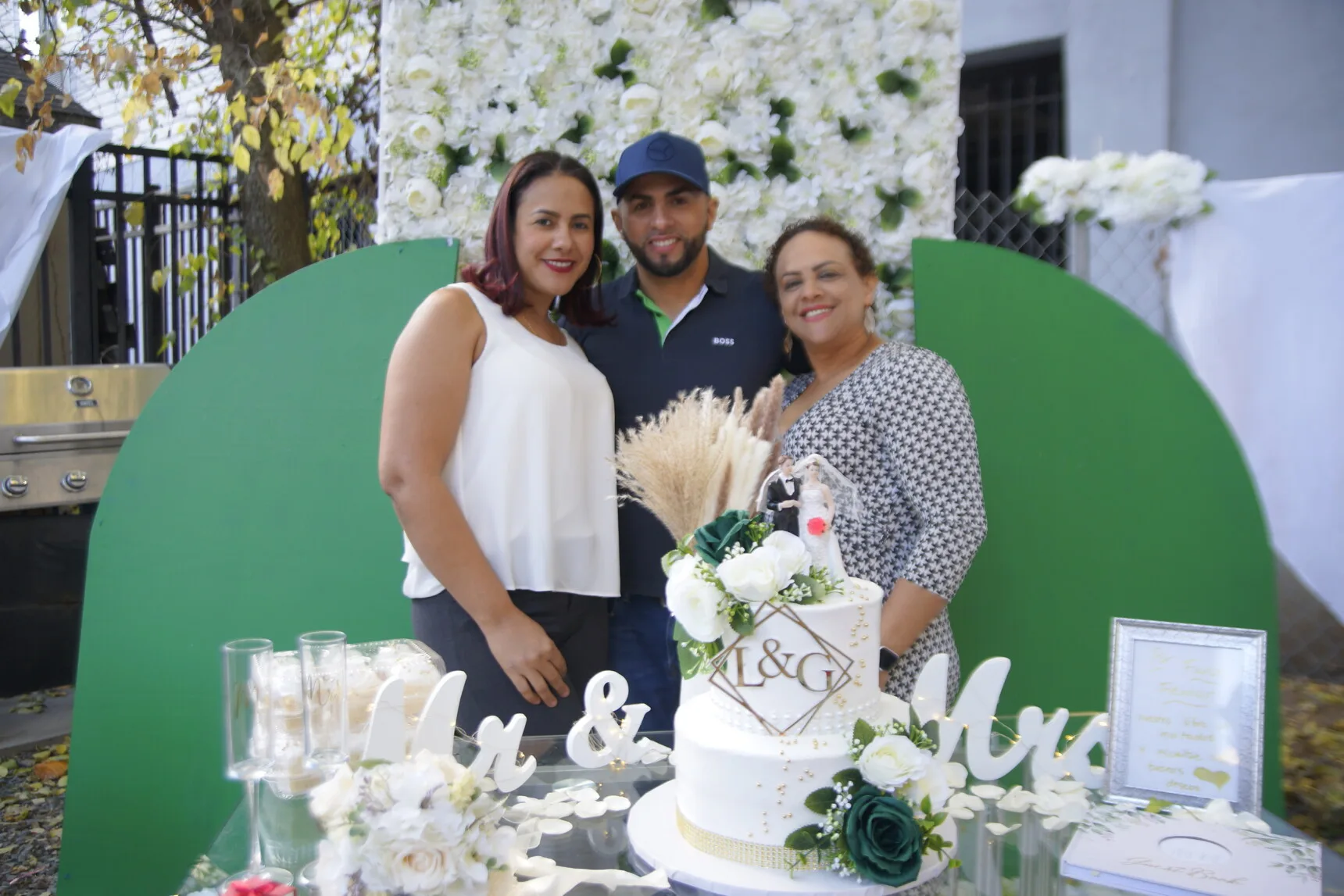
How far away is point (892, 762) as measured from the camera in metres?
1.26

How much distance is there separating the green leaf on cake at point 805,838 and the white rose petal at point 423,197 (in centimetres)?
225

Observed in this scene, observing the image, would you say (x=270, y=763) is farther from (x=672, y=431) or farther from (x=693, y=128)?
(x=693, y=128)

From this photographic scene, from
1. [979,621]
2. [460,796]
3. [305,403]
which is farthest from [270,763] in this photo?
[979,621]

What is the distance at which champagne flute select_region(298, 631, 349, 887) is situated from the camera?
1.44 metres

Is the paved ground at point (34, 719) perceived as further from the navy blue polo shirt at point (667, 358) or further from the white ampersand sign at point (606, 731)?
the white ampersand sign at point (606, 731)

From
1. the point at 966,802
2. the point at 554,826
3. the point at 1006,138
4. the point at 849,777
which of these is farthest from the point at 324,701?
the point at 1006,138

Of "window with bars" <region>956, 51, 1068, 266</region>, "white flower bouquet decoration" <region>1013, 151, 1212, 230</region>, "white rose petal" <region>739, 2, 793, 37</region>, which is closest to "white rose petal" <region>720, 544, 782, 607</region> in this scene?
"white rose petal" <region>739, 2, 793, 37</region>

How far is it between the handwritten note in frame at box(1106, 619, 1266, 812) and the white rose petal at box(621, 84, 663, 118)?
1.96m

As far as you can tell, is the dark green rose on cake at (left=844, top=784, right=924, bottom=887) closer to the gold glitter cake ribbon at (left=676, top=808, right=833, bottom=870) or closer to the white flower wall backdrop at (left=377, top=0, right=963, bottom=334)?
the gold glitter cake ribbon at (left=676, top=808, right=833, bottom=870)

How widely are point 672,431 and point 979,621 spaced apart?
1.63m

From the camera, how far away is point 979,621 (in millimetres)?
2723

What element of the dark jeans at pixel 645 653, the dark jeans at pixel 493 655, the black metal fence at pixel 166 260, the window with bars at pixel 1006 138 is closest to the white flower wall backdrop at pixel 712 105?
the dark jeans at pixel 645 653

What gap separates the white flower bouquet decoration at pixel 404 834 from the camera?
1.11 m

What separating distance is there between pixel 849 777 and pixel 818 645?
0.53 ft
